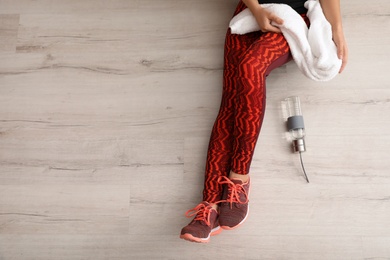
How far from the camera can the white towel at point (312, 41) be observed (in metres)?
1.14

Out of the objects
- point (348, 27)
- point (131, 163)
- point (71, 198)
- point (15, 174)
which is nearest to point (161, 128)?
point (131, 163)

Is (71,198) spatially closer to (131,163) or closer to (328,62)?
(131,163)

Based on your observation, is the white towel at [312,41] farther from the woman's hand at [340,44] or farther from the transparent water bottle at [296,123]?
the transparent water bottle at [296,123]

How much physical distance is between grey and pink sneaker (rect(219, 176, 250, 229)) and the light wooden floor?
8cm

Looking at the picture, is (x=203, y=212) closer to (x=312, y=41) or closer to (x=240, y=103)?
(x=240, y=103)

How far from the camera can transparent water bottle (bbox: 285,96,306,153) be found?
1.24 m

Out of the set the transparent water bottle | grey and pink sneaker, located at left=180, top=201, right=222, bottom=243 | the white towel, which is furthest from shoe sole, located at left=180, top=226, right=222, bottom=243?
the white towel

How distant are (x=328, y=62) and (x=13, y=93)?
1.13 metres

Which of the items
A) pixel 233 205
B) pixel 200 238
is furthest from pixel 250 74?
pixel 200 238

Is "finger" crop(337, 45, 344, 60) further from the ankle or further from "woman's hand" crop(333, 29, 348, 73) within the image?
the ankle

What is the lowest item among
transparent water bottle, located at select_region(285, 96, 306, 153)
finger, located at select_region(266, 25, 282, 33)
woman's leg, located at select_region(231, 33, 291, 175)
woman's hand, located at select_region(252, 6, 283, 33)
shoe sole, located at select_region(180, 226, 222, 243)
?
shoe sole, located at select_region(180, 226, 222, 243)

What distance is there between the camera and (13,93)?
1.42 meters

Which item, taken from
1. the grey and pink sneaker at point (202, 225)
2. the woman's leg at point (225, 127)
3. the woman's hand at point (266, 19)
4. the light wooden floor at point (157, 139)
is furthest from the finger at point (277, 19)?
the grey and pink sneaker at point (202, 225)

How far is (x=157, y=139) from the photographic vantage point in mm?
1326
